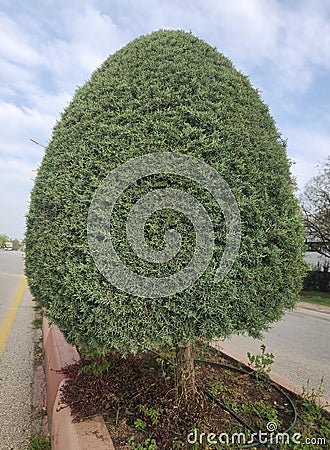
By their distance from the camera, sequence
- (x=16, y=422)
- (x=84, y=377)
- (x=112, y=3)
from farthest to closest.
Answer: (x=112, y=3) → (x=16, y=422) → (x=84, y=377)

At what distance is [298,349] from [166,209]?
5941 mm

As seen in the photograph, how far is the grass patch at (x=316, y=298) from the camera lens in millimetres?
15148

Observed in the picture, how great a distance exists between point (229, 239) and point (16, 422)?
8.88 feet

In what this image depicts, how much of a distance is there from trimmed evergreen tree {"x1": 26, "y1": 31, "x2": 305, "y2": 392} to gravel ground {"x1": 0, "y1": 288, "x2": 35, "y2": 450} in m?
1.27

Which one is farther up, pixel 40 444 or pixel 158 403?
pixel 158 403

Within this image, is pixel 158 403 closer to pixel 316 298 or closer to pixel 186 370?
pixel 186 370

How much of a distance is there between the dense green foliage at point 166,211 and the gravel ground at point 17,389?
1342 mm

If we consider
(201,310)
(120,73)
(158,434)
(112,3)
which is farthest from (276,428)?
(112,3)

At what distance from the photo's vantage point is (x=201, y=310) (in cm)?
210

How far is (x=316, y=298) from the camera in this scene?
16375 millimetres

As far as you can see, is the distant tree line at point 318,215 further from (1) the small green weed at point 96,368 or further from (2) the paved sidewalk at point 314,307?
(1) the small green weed at point 96,368

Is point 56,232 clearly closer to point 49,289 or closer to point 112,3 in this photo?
point 49,289

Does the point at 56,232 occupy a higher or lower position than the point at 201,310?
higher

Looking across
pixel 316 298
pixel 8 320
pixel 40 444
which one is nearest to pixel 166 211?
pixel 40 444
